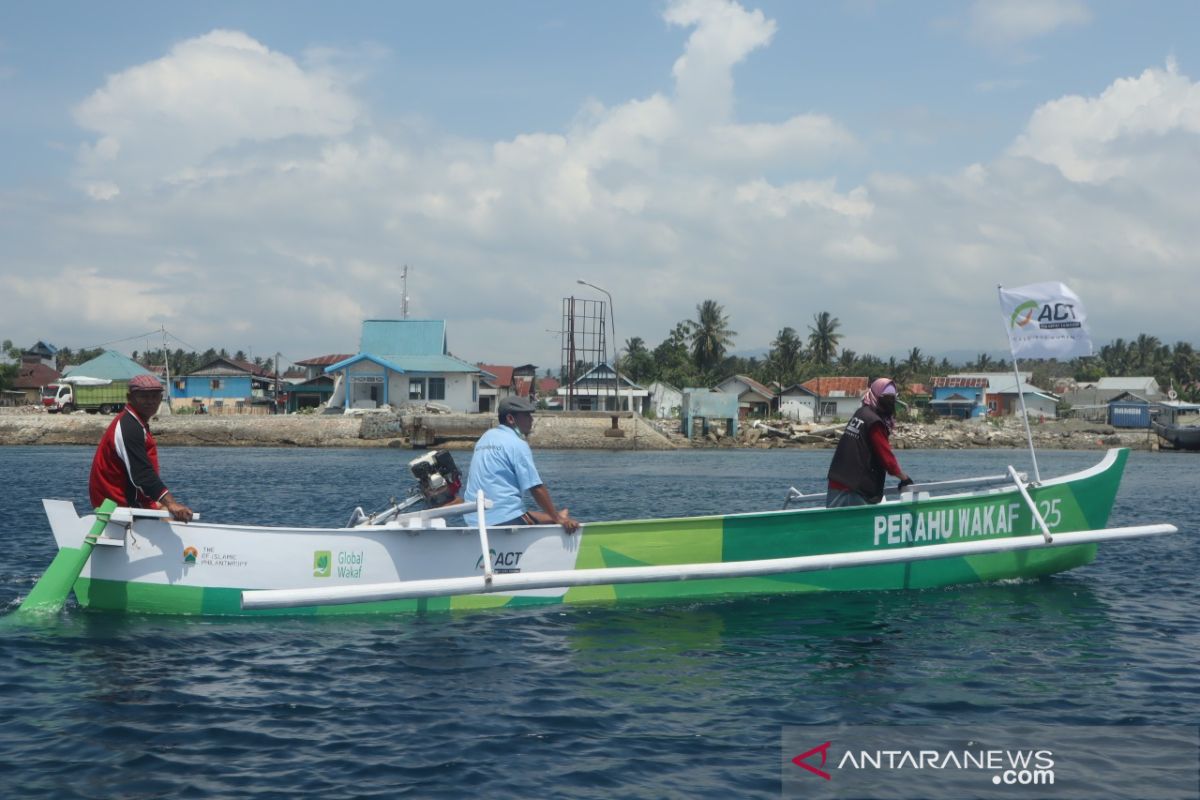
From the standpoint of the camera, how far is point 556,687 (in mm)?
7809

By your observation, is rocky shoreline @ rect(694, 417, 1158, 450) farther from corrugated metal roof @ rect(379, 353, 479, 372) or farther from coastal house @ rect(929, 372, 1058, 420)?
corrugated metal roof @ rect(379, 353, 479, 372)

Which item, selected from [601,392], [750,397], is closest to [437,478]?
[601,392]

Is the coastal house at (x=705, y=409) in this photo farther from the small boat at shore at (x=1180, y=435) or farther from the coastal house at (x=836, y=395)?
the small boat at shore at (x=1180, y=435)

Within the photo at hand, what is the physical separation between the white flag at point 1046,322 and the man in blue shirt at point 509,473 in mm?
6211

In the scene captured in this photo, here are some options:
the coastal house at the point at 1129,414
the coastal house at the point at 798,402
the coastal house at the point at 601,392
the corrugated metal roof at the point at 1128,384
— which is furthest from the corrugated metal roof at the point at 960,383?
the coastal house at the point at 601,392

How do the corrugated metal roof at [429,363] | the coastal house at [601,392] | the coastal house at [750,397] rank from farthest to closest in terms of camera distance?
the coastal house at [750,397], the coastal house at [601,392], the corrugated metal roof at [429,363]

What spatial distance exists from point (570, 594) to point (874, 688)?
137 inches

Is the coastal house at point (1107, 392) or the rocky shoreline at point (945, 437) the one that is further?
the coastal house at point (1107, 392)

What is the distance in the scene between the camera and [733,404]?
217 feet

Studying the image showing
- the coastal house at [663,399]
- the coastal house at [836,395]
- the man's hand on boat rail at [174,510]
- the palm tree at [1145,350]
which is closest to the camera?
the man's hand on boat rail at [174,510]

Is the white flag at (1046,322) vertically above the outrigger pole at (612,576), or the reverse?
the white flag at (1046,322)

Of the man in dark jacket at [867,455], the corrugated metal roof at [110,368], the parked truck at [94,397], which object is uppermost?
the corrugated metal roof at [110,368]

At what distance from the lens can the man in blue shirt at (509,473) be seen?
964cm

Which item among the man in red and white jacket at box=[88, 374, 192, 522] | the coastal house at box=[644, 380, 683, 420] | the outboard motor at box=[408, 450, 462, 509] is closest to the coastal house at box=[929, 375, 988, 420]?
the coastal house at box=[644, 380, 683, 420]
